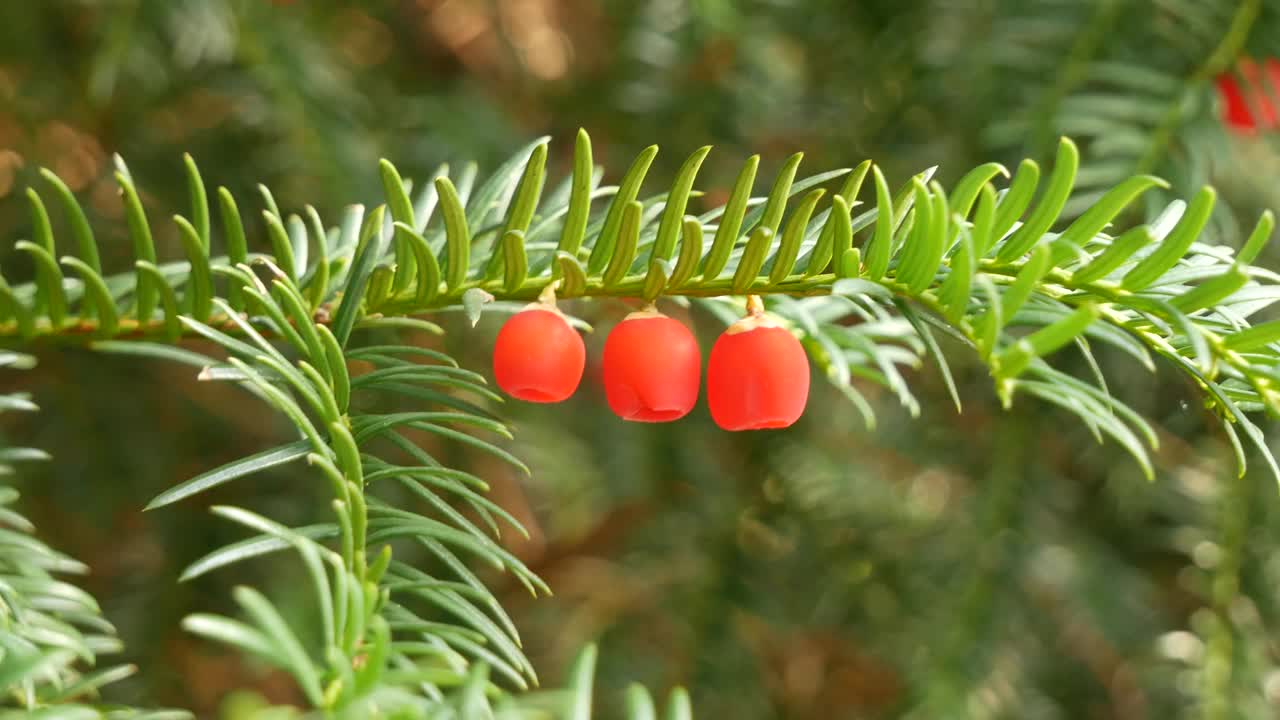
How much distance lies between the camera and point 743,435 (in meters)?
1.10

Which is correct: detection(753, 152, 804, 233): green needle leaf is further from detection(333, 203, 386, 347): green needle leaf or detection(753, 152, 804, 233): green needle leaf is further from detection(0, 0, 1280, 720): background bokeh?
detection(0, 0, 1280, 720): background bokeh

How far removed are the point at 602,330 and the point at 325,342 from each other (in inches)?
31.6

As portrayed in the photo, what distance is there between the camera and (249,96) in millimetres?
994

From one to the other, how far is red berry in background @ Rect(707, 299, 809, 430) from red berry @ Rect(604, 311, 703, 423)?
11mm

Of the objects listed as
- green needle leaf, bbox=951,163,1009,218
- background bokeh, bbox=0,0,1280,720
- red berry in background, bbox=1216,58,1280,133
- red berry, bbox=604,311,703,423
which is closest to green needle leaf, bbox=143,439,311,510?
red berry, bbox=604,311,703,423

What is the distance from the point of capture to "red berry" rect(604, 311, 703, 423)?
0.37 metres

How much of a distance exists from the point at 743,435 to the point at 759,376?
0.74 m

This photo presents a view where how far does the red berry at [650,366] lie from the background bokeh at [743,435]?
0.48 meters

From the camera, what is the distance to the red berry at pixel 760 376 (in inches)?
14.3

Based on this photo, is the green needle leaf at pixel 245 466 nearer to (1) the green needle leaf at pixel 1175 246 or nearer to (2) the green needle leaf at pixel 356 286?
(2) the green needle leaf at pixel 356 286

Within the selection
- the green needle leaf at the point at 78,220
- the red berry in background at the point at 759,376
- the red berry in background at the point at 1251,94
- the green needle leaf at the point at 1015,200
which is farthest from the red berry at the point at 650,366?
the red berry in background at the point at 1251,94

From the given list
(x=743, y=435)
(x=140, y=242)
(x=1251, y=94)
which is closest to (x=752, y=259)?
(x=140, y=242)

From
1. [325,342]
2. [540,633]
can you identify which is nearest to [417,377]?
[325,342]

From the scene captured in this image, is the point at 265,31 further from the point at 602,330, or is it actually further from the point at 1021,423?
the point at 1021,423
